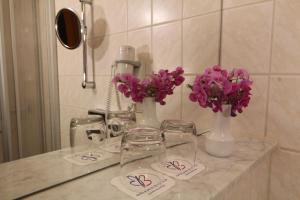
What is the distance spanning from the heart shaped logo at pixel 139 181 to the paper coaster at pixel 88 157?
0.50ft

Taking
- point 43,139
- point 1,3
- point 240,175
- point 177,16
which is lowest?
point 240,175

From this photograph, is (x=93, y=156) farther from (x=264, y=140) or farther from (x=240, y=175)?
(x=264, y=140)

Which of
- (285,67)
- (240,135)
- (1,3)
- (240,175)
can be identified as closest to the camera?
(1,3)

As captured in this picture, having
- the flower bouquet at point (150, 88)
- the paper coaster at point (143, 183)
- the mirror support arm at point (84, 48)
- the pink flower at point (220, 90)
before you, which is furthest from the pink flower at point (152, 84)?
the paper coaster at point (143, 183)

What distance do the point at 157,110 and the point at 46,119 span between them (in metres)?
0.48

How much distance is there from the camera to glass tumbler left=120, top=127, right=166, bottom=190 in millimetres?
548

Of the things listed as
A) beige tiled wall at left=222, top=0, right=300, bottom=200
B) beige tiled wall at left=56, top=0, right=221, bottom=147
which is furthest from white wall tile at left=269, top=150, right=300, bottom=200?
beige tiled wall at left=56, top=0, right=221, bottom=147

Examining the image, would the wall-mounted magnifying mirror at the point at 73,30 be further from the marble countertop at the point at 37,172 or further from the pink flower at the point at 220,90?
the pink flower at the point at 220,90

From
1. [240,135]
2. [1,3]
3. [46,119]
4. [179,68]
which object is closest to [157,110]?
[179,68]

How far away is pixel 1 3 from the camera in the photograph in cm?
43

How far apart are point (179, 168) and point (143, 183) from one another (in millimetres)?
127

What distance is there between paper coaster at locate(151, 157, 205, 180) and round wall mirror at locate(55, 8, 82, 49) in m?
0.41

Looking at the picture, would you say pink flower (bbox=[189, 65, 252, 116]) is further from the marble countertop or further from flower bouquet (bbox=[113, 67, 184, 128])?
the marble countertop

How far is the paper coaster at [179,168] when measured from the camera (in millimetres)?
542
